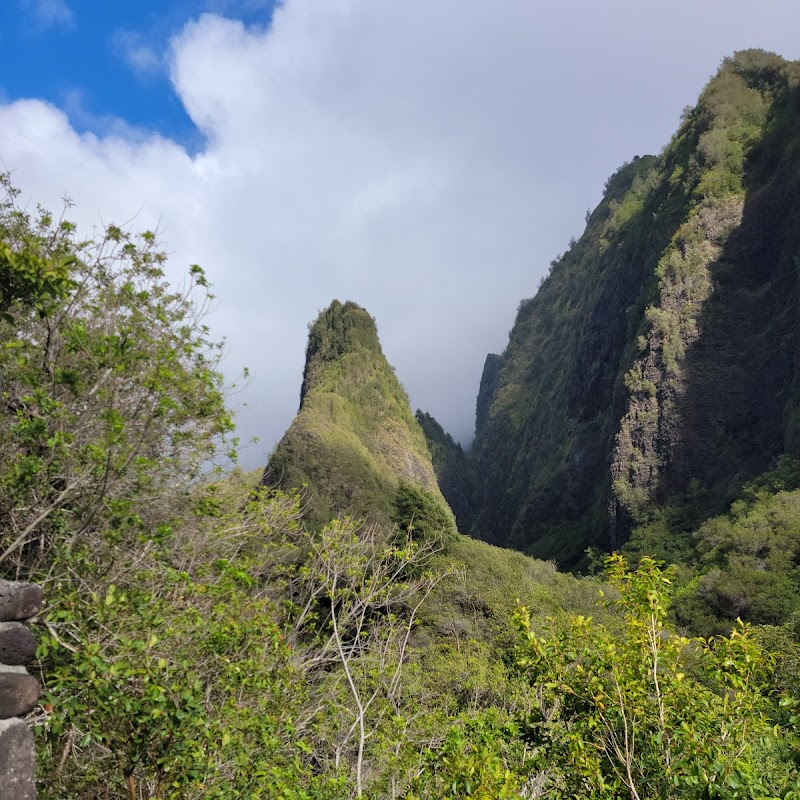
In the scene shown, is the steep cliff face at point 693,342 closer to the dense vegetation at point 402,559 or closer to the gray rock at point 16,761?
the dense vegetation at point 402,559

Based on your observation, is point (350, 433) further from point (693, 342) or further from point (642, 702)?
point (642, 702)

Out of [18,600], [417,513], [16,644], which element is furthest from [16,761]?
[417,513]

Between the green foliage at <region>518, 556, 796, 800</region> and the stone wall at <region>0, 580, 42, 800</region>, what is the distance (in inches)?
132

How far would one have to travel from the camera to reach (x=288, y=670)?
6527mm

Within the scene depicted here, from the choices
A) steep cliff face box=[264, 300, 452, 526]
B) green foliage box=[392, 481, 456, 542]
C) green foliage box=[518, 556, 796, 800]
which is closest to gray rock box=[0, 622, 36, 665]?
green foliage box=[518, 556, 796, 800]

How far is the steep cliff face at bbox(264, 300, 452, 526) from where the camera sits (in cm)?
4391

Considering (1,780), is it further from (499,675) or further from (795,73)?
(795,73)

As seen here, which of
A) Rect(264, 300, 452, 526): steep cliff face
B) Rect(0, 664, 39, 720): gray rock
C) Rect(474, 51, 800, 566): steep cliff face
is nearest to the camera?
Rect(0, 664, 39, 720): gray rock

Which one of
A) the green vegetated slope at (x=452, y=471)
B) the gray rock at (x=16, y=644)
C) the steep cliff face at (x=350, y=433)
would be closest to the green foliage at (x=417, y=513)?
the steep cliff face at (x=350, y=433)

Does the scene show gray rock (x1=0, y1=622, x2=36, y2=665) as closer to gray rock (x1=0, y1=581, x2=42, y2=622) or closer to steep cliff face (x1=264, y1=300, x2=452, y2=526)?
gray rock (x1=0, y1=581, x2=42, y2=622)

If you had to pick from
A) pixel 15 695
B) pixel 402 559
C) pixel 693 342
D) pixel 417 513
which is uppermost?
pixel 693 342

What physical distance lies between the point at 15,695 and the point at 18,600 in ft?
1.91

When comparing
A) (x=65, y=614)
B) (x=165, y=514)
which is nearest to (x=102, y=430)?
(x=165, y=514)

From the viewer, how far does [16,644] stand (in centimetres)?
363
